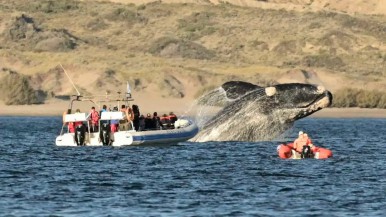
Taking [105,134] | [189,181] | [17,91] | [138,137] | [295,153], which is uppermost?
[17,91]

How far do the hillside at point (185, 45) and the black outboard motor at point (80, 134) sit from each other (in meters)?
51.1

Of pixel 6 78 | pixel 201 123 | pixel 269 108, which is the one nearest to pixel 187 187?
pixel 269 108

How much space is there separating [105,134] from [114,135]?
0.42 metres

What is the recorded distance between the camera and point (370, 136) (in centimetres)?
7044

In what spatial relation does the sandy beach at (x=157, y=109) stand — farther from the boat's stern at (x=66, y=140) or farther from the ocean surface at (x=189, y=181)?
the boat's stern at (x=66, y=140)

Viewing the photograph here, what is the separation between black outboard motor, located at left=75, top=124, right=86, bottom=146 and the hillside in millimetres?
51122

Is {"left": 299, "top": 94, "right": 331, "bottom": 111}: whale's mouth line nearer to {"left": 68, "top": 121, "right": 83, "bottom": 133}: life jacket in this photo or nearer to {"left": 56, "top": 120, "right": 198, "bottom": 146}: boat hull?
{"left": 56, "top": 120, "right": 198, "bottom": 146}: boat hull

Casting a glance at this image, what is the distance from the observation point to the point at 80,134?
176ft

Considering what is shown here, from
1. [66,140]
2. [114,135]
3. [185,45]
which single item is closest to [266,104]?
[114,135]

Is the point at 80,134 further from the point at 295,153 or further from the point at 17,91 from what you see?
the point at 17,91

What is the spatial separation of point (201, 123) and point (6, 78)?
5108 centimetres

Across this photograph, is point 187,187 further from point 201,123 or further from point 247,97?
point 201,123

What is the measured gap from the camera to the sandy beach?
3991 inches

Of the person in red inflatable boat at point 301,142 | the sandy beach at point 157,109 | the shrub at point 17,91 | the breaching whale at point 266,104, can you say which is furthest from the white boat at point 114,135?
the shrub at point 17,91
